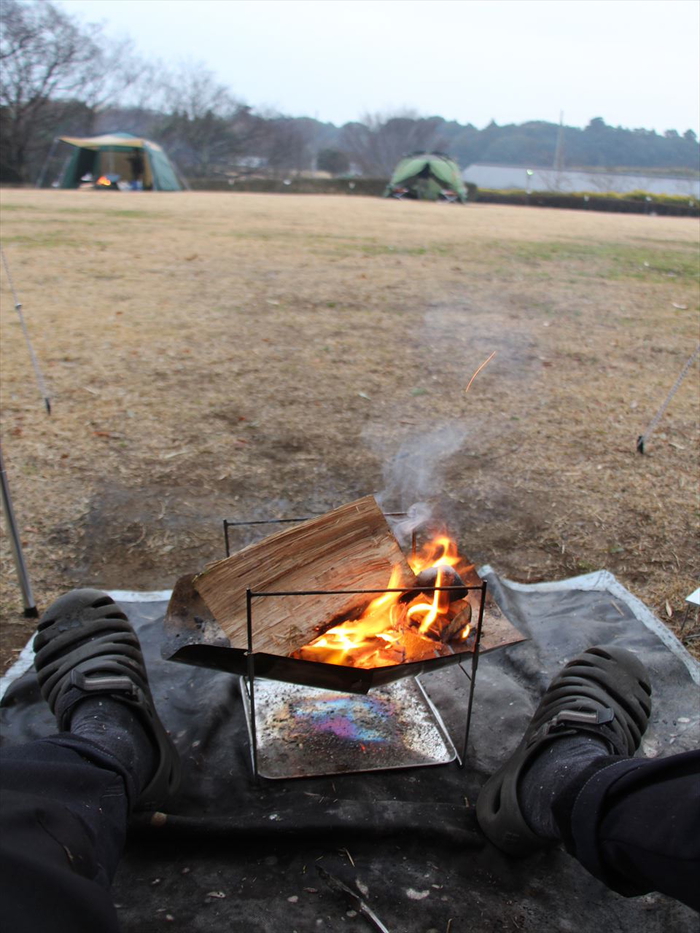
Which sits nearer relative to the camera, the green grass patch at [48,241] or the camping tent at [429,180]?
the green grass patch at [48,241]

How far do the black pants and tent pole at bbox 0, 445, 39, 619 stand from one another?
124 cm

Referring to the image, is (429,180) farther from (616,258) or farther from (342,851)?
(342,851)

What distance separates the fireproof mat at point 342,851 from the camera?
1.60m

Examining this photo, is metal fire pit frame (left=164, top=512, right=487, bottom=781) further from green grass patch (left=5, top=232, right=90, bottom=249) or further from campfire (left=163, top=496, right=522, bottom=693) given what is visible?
green grass patch (left=5, top=232, right=90, bottom=249)

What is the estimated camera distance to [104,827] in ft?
4.40

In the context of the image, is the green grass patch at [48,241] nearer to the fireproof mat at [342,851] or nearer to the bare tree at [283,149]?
the fireproof mat at [342,851]

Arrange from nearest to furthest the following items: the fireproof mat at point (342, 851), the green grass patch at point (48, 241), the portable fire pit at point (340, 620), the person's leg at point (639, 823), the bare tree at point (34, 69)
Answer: the person's leg at point (639, 823), the fireproof mat at point (342, 851), the portable fire pit at point (340, 620), the bare tree at point (34, 69), the green grass patch at point (48, 241)

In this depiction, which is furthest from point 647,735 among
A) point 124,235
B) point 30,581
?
point 124,235

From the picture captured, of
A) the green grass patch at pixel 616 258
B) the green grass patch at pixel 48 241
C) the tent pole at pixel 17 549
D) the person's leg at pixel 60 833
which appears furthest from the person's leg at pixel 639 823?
the green grass patch at pixel 48 241

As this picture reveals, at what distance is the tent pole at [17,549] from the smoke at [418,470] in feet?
4.94

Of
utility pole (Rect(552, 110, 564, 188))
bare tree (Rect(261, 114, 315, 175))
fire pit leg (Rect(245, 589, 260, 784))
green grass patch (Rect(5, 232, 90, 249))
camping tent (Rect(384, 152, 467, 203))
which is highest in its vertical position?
bare tree (Rect(261, 114, 315, 175))

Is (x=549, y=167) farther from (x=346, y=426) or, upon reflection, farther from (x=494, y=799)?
(x=494, y=799)

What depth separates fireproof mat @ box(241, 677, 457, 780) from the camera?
2080 millimetres

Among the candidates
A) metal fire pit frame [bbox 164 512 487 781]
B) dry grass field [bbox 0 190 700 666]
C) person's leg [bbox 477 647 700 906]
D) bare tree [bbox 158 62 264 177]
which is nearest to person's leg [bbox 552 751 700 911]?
person's leg [bbox 477 647 700 906]
